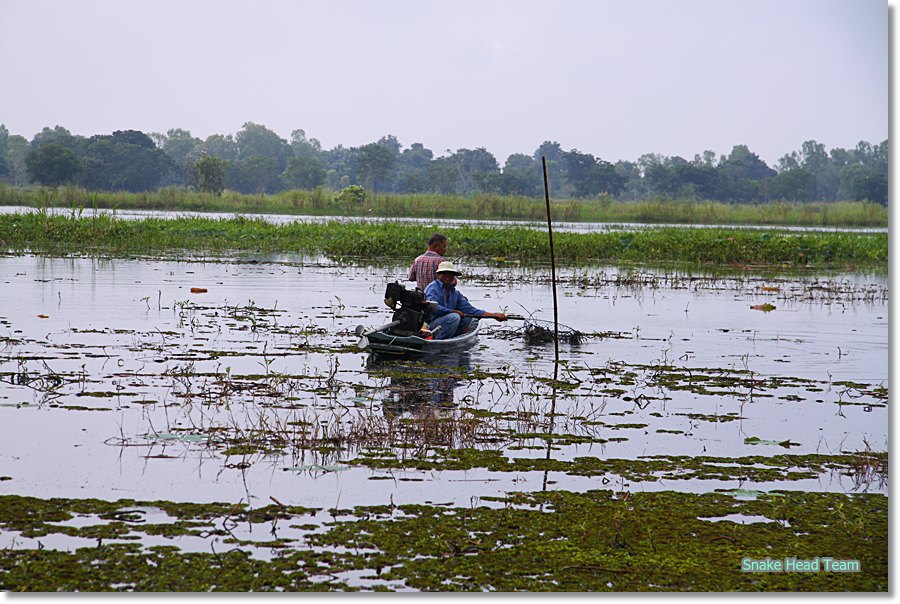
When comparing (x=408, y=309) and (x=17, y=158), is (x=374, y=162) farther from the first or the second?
(x=408, y=309)

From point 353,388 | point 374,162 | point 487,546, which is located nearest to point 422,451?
point 487,546

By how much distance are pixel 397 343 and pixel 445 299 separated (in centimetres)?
105

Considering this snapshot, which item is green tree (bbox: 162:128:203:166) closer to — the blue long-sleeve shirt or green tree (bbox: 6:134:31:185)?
green tree (bbox: 6:134:31:185)

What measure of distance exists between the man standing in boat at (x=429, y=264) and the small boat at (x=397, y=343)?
89 cm

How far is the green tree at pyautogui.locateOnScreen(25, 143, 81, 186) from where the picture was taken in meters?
58.7

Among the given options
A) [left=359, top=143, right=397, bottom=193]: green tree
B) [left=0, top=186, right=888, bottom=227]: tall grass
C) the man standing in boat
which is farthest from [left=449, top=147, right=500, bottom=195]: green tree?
the man standing in boat

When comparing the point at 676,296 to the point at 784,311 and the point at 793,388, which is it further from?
the point at 793,388

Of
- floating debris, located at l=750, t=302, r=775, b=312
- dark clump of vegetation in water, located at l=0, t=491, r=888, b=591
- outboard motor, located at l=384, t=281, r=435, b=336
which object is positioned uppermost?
outboard motor, located at l=384, t=281, r=435, b=336

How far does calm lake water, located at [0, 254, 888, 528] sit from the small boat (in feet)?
0.59

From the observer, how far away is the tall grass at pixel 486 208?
133 feet

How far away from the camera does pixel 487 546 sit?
4.37m

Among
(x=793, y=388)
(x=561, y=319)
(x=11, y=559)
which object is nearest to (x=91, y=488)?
(x=11, y=559)

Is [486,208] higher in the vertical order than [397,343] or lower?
higher

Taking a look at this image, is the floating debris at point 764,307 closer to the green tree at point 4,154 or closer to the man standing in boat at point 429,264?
the man standing in boat at point 429,264
